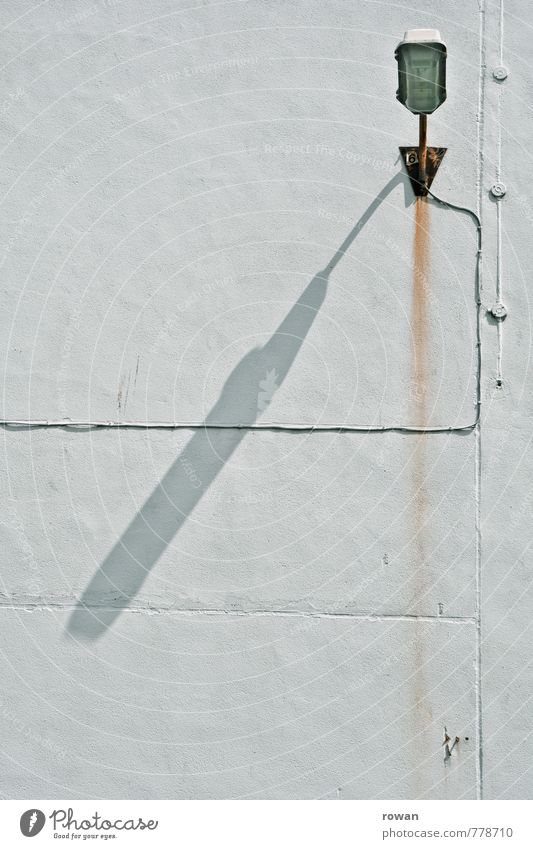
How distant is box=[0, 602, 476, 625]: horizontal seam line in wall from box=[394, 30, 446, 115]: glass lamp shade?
2.71 metres

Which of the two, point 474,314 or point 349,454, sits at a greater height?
point 474,314

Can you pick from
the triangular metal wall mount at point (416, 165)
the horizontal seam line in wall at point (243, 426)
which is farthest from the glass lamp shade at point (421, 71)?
the horizontal seam line in wall at point (243, 426)

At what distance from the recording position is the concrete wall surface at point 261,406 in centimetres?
538

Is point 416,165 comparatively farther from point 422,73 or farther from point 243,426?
point 243,426

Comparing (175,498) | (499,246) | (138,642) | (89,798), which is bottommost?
(89,798)

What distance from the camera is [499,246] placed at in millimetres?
5516

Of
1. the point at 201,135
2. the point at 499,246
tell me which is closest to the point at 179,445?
the point at 201,135

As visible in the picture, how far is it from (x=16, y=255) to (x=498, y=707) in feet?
12.1

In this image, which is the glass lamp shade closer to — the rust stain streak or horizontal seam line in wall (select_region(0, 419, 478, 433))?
the rust stain streak

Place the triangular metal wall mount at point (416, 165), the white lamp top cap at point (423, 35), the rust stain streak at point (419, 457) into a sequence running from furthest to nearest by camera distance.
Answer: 1. the triangular metal wall mount at point (416, 165)
2. the rust stain streak at point (419, 457)
3. the white lamp top cap at point (423, 35)

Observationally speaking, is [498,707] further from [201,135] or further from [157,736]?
[201,135]

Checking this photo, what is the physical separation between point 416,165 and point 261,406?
162cm

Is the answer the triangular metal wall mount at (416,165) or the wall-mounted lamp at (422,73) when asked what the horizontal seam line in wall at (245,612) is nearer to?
the triangular metal wall mount at (416,165)

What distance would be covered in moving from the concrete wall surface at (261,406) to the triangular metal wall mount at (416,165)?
0.05 meters
